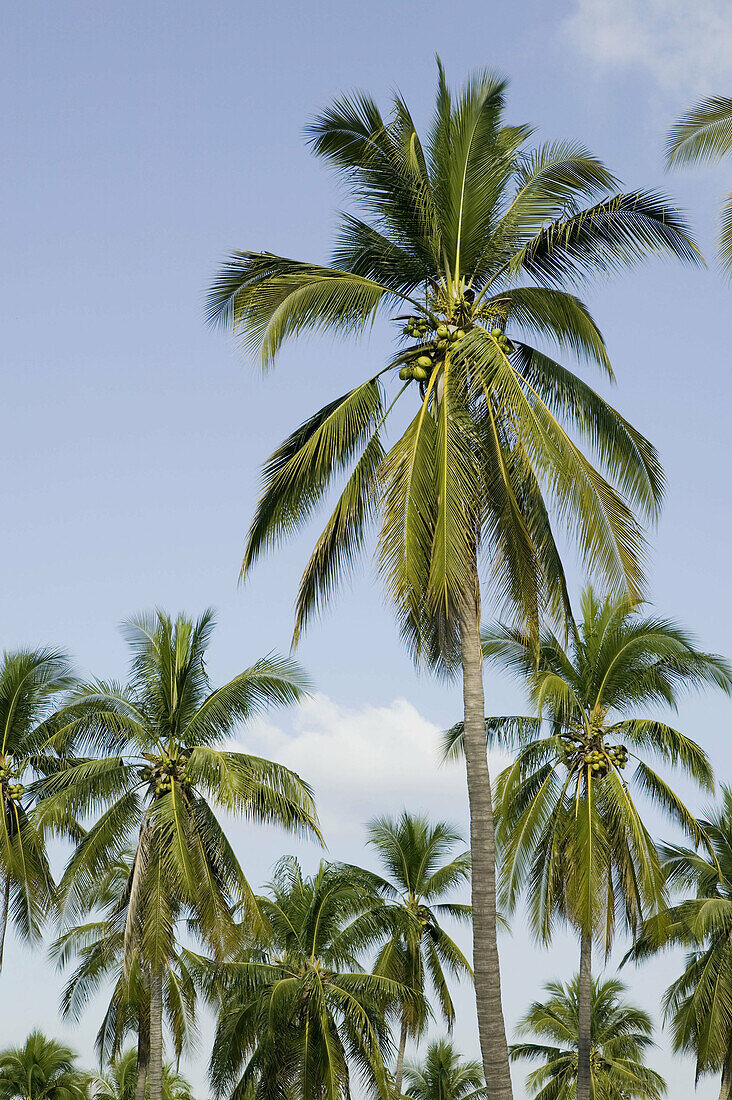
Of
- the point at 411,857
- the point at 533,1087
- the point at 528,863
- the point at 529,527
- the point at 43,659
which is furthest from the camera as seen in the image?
the point at 533,1087

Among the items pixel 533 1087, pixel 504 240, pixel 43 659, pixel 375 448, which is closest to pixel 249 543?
pixel 375 448

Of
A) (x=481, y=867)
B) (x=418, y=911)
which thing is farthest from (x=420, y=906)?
(x=481, y=867)

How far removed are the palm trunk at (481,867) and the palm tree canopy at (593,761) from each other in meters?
8.30

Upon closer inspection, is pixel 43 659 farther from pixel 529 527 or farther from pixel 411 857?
pixel 529 527

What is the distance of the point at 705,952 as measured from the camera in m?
29.0

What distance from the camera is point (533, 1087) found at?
3550 centimetres

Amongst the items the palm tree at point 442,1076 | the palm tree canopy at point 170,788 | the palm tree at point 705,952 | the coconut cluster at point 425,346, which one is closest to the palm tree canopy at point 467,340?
the coconut cluster at point 425,346

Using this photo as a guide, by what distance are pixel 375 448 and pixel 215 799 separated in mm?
9566

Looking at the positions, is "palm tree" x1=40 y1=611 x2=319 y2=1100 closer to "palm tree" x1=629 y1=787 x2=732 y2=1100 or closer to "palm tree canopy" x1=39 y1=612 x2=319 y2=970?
"palm tree canopy" x1=39 y1=612 x2=319 y2=970

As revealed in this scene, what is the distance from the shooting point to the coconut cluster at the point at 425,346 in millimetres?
13375

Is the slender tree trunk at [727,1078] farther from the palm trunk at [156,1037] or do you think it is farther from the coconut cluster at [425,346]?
Answer: the coconut cluster at [425,346]

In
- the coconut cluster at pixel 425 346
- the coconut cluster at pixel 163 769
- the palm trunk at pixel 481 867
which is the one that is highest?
the coconut cluster at pixel 425 346

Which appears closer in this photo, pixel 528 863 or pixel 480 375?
pixel 480 375

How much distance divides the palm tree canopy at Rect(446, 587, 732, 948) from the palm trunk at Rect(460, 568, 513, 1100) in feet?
27.2
